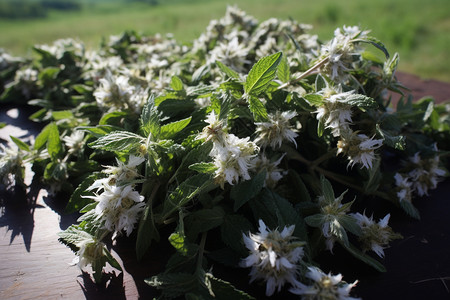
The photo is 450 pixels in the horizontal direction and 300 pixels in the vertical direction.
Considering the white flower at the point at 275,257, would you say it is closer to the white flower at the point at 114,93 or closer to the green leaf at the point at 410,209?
the green leaf at the point at 410,209

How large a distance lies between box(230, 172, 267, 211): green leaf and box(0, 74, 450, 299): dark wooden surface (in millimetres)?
139

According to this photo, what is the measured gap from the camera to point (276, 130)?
78 centimetres

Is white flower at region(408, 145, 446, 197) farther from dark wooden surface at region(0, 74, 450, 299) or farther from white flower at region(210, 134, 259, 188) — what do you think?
white flower at region(210, 134, 259, 188)

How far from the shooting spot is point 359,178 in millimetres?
924

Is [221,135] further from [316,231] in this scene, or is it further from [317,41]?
[317,41]

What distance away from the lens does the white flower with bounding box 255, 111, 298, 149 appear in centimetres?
77

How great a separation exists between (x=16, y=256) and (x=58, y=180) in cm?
22

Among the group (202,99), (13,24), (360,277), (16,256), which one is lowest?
(13,24)

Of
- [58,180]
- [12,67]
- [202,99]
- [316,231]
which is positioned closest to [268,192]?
[316,231]

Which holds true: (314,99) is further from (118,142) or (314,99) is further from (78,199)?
(78,199)

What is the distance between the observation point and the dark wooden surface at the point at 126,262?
2.26ft

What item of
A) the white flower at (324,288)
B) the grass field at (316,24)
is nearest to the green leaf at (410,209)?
the white flower at (324,288)

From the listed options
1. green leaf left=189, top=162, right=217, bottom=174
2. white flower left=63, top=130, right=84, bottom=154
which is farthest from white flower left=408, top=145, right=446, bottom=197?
white flower left=63, top=130, right=84, bottom=154

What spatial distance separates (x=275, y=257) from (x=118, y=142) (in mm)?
360
